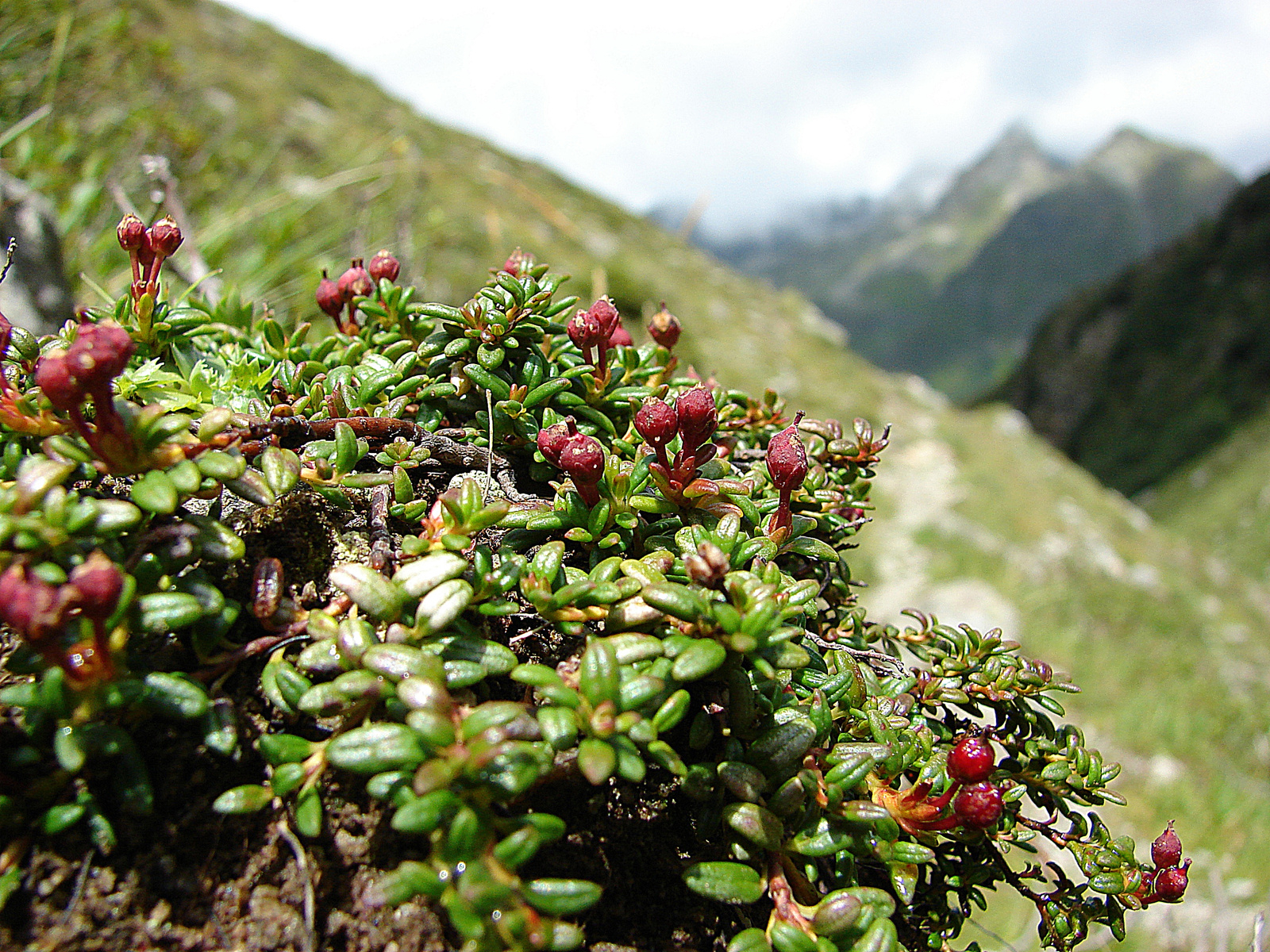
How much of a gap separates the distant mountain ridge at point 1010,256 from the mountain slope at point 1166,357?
106 feet

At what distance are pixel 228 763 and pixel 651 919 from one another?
725 mm

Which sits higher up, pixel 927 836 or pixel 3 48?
pixel 3 48

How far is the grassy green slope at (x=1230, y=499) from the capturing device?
15844 millimetres

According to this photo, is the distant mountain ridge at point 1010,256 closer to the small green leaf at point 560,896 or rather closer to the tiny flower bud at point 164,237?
the tiny flower bud at point 164,237

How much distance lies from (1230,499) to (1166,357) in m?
10.2

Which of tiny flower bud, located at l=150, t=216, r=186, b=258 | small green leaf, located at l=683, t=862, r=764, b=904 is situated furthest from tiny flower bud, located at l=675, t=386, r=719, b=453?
tiny flower bud, located at l=150, t=216, r=186, b=258

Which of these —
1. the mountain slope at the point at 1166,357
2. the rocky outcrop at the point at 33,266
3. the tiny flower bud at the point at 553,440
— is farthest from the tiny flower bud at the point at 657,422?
the mountain slope at the point at 1166,357

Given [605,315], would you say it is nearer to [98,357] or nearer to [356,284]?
[356,284]

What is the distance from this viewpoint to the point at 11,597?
2.71 ft

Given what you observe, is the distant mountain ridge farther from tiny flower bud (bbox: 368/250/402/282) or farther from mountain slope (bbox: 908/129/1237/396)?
tiny flower bud (bbox: 368/250/402/282)

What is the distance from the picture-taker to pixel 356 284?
1.73 meters

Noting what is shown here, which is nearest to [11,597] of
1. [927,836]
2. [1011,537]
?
[927,836]

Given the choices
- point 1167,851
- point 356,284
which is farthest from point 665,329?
point 1167,851

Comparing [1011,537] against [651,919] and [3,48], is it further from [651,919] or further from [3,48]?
[3,48]
